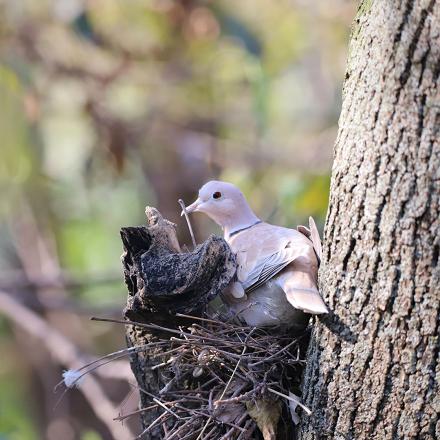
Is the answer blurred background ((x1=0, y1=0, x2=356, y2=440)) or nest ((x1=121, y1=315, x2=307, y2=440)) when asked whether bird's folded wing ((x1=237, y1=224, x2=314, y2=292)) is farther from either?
blurred background ((x1=0, y1=0, x2=356, y2=440))

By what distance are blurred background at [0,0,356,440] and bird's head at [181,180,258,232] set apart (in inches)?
59.7

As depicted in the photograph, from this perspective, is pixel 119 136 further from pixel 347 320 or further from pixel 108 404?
pixel 347 320

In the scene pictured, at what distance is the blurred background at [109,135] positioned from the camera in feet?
17.9

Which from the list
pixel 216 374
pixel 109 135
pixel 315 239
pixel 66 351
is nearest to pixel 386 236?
pixel 315 239

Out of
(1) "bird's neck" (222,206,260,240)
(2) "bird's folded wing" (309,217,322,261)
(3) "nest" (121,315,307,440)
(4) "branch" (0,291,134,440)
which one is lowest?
(4) "branch" (0,291,134,440)

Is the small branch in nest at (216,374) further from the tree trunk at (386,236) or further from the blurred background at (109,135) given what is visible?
the blurred background at (109,135)

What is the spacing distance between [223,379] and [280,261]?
372 millimetres

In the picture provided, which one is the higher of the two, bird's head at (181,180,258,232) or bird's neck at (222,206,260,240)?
bird's head at (181,180,258,232)

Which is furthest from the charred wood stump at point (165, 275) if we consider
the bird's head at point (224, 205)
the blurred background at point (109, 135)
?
the blurred background at point (109, 135)

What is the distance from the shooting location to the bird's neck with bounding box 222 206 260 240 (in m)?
2.92

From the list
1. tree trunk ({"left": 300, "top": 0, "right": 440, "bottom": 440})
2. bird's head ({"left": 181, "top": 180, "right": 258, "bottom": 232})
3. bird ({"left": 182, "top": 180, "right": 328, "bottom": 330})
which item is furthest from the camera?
bird's head ({"left": 181, "top": 180, "right": 258, "bottom": 232})

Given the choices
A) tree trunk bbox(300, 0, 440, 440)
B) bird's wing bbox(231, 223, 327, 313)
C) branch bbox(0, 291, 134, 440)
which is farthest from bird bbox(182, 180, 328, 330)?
branch bbox(0, 291, 134, 440)

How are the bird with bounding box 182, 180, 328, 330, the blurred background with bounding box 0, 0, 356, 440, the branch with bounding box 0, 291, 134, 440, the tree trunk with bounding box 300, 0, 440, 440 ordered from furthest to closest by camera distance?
the blurred background with bounding box 0, 0, 356, 440 → the branch with bounding box 0, 291, 134, 440 → the bird with bounding box 182, 180, 328, 330 → the tree trunk with bounding box 300, 0, 440, 440

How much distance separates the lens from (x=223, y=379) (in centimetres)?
224
